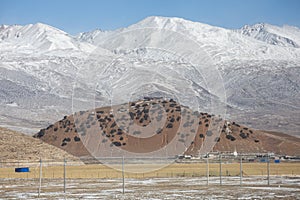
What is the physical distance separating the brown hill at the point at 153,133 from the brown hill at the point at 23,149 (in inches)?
862

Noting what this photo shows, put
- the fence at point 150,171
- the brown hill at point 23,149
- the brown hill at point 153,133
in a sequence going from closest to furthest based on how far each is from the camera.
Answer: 1. the fence at point 150,171
2. the brown hill at point 23,149
3. the brown hill at point 153,133

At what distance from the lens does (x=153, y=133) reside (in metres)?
125

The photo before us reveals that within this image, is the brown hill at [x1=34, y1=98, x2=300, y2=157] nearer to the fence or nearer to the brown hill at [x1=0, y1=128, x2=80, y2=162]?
the fence

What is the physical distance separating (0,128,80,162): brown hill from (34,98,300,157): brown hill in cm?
2190

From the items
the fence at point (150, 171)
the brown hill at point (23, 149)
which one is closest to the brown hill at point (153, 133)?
the fence at point (150, 171)

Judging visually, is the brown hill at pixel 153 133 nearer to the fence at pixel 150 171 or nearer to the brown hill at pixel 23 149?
the fence at pixel 150 171

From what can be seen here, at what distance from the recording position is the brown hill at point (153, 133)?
420 ft

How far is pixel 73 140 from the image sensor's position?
140875 mm

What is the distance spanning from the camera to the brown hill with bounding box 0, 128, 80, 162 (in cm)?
9519

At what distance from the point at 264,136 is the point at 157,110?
30.6 m

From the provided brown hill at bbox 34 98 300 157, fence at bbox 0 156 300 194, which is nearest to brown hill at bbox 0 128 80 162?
fence at bbox 0 156 300 194

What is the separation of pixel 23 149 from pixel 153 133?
33960 mm

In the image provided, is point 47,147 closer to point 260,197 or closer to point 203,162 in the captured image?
point 203,162

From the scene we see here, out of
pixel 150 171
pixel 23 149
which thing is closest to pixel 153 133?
pixel 23 149
